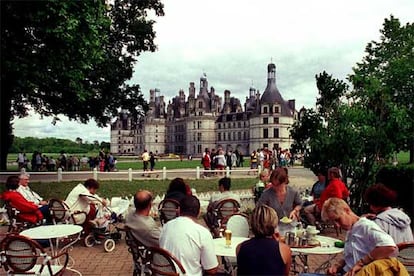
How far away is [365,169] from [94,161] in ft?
94.5

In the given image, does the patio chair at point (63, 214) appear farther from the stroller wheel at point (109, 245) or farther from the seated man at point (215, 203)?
the seated man at point (215, 203)

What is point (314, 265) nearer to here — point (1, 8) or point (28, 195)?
point (28, 195)

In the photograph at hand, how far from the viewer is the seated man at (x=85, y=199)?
8.38 m

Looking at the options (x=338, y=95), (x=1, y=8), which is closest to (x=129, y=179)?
(x=1, y=8)

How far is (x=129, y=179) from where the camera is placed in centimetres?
1986

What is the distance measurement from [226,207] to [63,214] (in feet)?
10.8

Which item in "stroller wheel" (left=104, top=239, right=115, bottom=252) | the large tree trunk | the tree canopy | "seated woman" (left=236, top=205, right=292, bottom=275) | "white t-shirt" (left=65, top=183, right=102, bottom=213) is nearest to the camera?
"seated woman" (left=236, top=205, right=292, bottom=275)

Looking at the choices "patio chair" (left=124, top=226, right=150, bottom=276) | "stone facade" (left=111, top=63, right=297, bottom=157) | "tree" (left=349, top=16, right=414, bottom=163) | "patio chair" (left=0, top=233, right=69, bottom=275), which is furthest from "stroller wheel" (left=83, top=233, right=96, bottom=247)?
"stone facade" (left=111, top=63, right=297, bottom=157)

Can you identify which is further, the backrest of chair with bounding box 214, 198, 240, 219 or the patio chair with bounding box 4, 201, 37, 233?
the backrest of chair with bounding box 214, 198, 240, 219

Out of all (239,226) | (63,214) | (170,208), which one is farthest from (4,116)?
(239,226)

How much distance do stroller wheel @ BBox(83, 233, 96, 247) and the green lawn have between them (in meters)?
7.89

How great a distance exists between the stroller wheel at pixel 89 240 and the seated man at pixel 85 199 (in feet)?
0.97

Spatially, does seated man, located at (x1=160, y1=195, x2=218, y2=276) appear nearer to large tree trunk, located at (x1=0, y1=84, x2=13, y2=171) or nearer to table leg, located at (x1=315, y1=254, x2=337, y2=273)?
table leg, located at (x1=315, y1=254, x2=337, y2=273)

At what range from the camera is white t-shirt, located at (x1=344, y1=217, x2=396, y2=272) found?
3.81 meters
